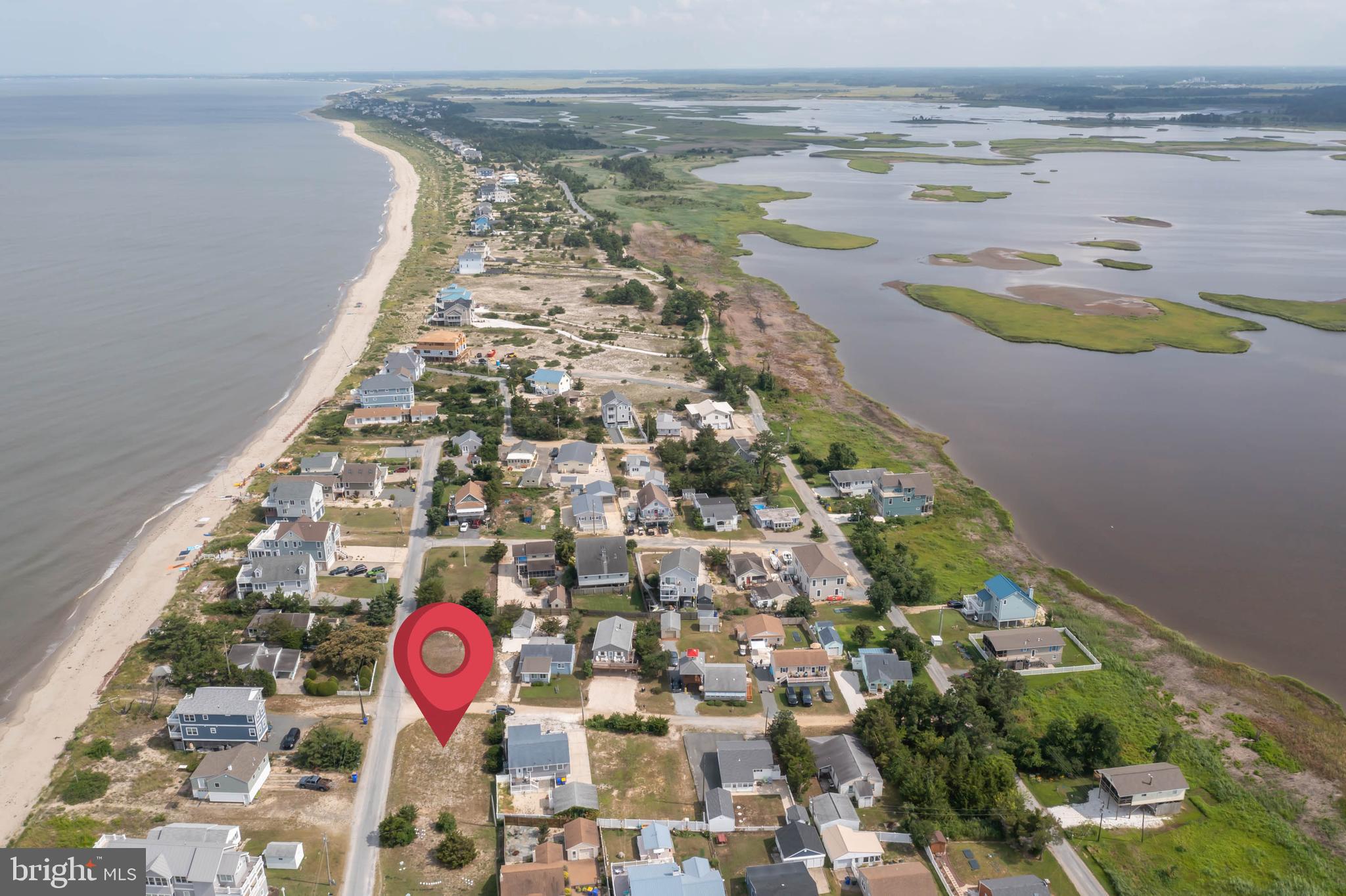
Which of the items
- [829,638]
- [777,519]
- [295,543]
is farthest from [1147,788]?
[295,543]

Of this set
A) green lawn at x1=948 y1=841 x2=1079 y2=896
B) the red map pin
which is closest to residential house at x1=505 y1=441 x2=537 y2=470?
the red map pin

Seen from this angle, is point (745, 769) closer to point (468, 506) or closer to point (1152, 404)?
point (468, 506)

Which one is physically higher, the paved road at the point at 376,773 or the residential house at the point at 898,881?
the residential house at the point at 898,881

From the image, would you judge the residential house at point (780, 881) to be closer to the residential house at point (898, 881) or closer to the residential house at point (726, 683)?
the residential house at point (898, 881)

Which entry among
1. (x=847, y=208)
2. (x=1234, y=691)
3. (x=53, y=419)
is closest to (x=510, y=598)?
(x=1234, y=691)

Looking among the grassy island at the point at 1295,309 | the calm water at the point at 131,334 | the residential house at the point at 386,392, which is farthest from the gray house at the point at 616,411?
the grassy island at the point at 1295,309
